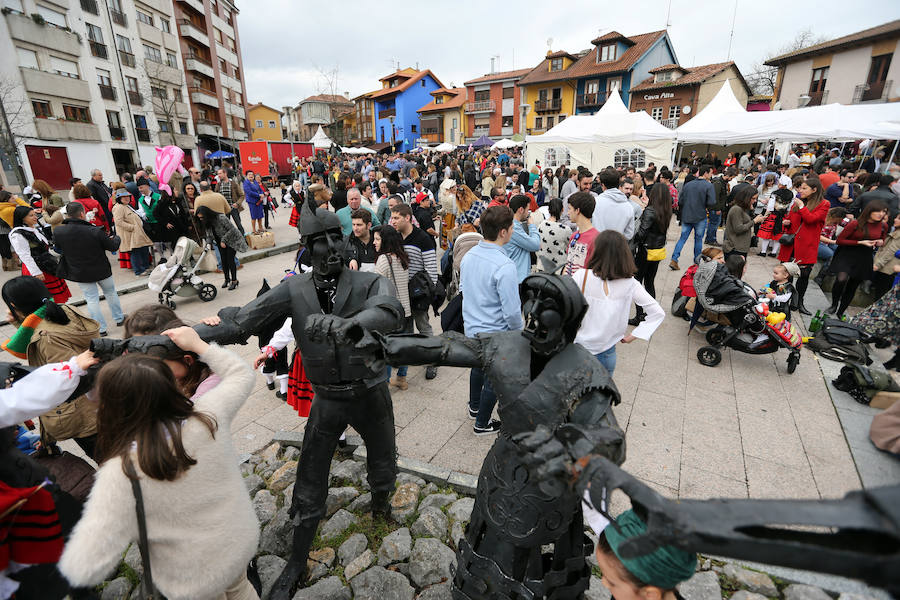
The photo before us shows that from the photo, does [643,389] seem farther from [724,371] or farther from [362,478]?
[362,478]

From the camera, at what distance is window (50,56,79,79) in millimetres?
23433

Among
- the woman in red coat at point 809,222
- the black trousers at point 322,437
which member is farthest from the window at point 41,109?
the woman in red coat at point 809,222

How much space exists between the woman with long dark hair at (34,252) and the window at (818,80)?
1594 inches

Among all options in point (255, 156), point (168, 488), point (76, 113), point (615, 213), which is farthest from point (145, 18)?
point (168, 488)

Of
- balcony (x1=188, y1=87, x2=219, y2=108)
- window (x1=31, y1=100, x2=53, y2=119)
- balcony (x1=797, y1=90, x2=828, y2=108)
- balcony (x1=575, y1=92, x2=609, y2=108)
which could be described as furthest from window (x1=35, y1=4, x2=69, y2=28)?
balcony (x1=797, y1=90, x2=828, y2=108)

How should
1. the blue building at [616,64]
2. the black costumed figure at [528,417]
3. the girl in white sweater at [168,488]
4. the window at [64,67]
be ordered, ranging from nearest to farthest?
1. the girl in white sweater at [168,488]
2. the black costumed figure at [528,417]
3. the window at [64,67]
4. the blue building at [616,64]

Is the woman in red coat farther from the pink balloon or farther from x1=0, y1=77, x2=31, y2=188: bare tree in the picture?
x1=0, y1=77, x2=31, y2=188: bare tree

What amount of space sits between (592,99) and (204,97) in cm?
3490

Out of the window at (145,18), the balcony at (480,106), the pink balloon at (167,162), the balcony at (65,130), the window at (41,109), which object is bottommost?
the pink balloon at (167,162)

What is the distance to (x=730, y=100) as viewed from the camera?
1478cm

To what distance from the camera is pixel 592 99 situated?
3878 centimetres

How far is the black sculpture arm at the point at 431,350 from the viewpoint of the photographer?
5.83ft

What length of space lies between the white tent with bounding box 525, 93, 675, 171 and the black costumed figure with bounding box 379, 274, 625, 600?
13.7 m

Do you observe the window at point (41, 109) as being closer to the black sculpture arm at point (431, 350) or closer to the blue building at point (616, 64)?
the black sculpture arm at point (431, 350)
